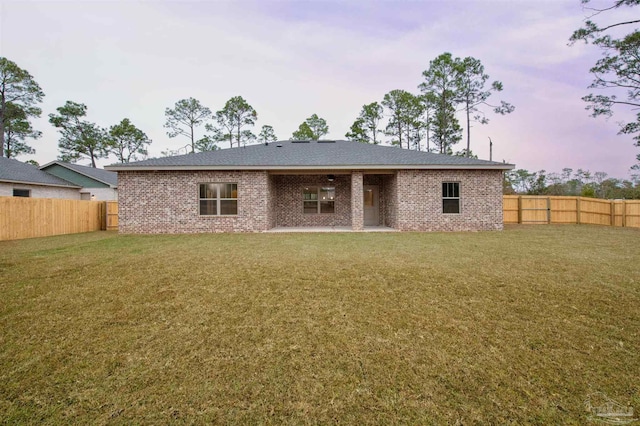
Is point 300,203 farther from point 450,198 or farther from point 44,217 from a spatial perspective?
point 44,217

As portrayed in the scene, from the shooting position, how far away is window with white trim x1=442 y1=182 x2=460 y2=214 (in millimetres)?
11891

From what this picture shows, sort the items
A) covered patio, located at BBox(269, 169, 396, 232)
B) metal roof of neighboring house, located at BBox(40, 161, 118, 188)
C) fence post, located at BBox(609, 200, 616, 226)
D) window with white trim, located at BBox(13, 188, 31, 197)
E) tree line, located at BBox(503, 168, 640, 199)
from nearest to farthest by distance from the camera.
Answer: covered patio, located at BBox(269, 169, 396, 232), fence post, located at BBox(609, 200, 616, 226), window with white trim, located at BBox(13, 188, 31, 197), metal roof of neighboring house, located at BBox(40, 161, 118, 188), tree line, located at BBox(503, 168, 640, 199)

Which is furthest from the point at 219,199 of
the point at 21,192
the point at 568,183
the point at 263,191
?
the point at 568,183

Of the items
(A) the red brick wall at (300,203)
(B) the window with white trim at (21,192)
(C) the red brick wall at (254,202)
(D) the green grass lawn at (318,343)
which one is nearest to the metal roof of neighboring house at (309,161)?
(C) the red brick wall at (254,202)

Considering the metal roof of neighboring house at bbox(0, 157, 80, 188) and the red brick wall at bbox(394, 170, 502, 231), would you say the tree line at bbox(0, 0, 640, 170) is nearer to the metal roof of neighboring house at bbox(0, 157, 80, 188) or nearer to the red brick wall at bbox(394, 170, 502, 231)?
the red brick wall at bbox(394, 170, 502, 231)

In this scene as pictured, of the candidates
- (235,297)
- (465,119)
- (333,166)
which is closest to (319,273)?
(235,297)

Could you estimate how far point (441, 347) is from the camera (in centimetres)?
259

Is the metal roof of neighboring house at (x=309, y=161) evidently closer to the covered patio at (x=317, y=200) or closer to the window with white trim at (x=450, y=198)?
the window with white trim at (x=450, y=198)

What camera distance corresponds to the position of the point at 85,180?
770 inches

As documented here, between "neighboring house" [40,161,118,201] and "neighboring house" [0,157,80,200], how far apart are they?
51cm

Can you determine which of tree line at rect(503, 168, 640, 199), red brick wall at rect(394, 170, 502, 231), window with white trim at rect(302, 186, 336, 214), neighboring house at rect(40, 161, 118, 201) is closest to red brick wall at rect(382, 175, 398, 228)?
red brick wall at rect(394, 170, 502, 231)

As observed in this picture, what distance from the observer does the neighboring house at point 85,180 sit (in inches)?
758

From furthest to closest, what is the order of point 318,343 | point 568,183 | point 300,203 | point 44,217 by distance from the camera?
point 568,183 < point 300,203 < point 44,217 < point 318,343

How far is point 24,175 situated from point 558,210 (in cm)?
3250
